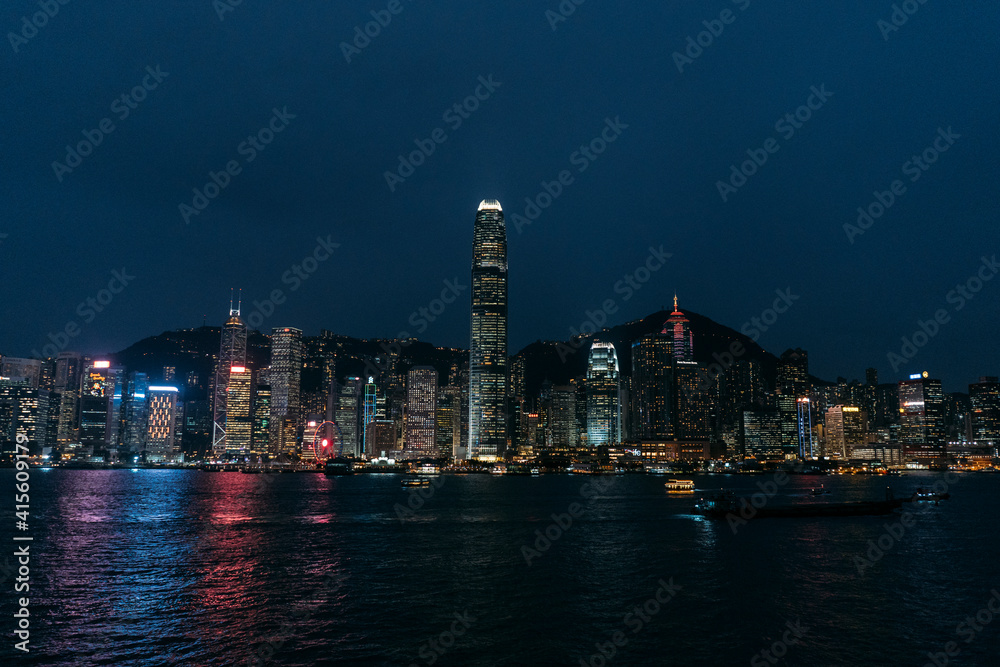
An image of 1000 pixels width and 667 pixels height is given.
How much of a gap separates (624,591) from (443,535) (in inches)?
1241

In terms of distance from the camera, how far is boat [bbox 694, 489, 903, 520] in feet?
312

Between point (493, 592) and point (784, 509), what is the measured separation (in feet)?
222

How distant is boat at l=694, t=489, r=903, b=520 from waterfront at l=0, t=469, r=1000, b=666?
31.3 ft

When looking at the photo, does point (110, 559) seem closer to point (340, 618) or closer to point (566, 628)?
point (340, 618)

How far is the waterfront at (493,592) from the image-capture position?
33688 millimetres

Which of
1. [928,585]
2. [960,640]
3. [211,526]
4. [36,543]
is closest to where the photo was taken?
[960,640]

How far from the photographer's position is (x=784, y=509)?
99.9 m

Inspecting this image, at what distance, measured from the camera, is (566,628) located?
123 feet

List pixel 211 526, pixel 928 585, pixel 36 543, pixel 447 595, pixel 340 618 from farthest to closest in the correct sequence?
pixel 211 526
pixel 36 543
pixel 928 585
pixel 447 595
pixel 340 618

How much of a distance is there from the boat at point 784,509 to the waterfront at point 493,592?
954 cm

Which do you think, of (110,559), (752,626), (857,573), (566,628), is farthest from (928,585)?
(110,559)

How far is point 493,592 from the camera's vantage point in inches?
1806

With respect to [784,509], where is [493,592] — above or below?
above

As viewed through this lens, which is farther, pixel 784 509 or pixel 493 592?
pixel 784 509
